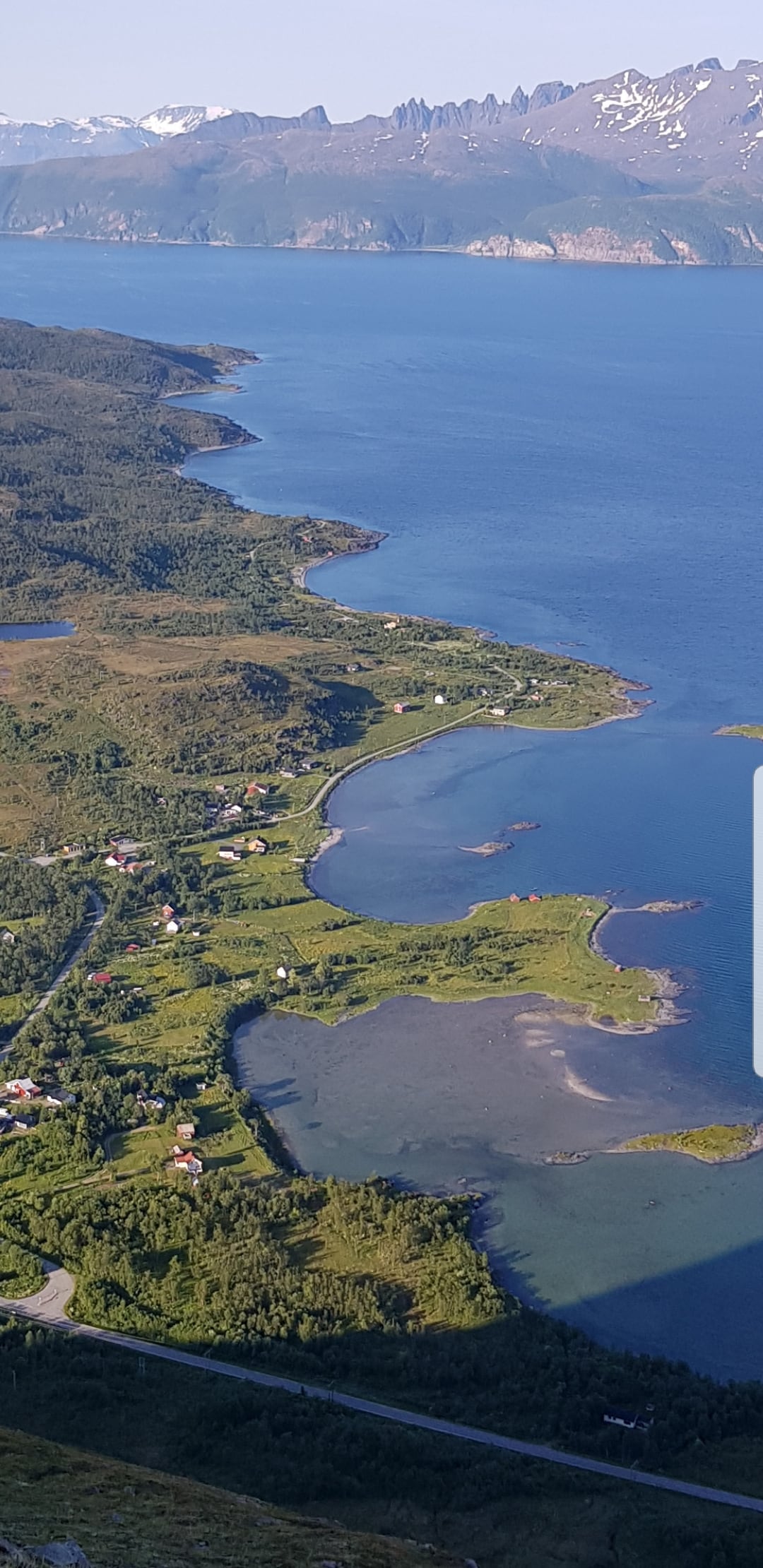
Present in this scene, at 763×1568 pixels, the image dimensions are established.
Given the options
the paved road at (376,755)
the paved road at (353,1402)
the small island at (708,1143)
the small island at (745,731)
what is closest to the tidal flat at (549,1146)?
the small island at (708,1143)

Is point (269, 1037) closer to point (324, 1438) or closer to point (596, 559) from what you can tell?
point (324, 1438)

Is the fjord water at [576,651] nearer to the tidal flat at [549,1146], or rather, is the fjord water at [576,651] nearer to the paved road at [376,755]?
the tidal flat at [549,1146]

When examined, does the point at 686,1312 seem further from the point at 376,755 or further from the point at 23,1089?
the point at 376,755

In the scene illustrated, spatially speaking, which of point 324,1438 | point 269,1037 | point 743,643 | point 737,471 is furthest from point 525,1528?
point 737,471

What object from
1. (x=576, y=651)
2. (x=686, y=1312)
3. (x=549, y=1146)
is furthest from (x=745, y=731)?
(x=686, y=1312)

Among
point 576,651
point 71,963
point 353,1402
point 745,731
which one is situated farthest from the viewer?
point 576,651

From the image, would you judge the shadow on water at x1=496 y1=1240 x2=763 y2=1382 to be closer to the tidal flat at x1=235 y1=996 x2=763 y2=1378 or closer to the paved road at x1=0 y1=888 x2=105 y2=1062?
the tidal flat at x1=235 y1=996 x2=763 y2=1378

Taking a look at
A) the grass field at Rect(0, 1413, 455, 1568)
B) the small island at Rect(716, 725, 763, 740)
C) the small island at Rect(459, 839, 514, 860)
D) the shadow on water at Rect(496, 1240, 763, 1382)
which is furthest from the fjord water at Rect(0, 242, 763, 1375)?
the grass field at Rect(0, 1413, 455, 1568)

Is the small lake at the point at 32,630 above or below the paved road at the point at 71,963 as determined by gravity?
above
